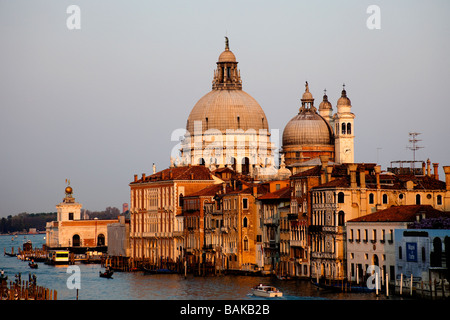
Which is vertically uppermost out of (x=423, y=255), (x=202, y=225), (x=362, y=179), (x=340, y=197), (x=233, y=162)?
(x=233, y=162)

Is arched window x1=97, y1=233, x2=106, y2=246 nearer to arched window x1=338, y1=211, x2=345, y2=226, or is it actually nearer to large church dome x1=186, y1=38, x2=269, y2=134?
large church dome x1=186, y1=38, x2=269, y2=134

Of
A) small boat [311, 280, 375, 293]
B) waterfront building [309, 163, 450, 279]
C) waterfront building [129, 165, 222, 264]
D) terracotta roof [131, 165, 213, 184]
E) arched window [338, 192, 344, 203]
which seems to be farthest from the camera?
terracotta roof [131, 165, 213, 184]

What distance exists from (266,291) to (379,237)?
6791 millimetres

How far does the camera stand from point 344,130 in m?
123

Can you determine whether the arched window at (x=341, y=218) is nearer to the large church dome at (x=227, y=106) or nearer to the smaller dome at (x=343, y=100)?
the smaller dome at (x=343, y=100)

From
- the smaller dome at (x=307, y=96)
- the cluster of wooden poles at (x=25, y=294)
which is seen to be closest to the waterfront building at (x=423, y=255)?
the cluster of wooden poles at (x=25, y=294)

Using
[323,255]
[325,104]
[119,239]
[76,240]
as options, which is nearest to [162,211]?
[119,239]

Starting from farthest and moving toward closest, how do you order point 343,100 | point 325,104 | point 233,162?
1. point 325,104
2. point 233,162
3. point 343,100

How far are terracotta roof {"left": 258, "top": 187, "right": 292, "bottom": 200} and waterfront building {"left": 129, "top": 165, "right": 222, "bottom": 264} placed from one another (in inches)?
520

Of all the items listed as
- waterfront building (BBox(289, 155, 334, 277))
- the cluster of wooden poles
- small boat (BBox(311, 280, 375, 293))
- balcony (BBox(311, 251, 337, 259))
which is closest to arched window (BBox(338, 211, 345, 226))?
balcony (BBox(311, 251, 337, 259))

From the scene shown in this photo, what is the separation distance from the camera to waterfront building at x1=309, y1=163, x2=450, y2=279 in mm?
80688

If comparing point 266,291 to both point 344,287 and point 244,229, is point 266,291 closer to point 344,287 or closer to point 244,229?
point 344,287
